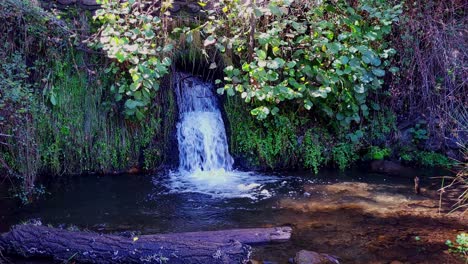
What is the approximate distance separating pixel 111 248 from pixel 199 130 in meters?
3.57

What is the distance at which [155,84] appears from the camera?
657 centimetres

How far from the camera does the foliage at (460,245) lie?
4.37 m

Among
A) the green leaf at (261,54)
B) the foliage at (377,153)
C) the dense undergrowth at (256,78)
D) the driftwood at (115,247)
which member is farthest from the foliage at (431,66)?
the driftwood at (115,247)

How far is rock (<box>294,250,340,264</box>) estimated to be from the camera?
4117mm

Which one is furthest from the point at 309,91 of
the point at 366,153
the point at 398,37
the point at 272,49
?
the point at 398,37

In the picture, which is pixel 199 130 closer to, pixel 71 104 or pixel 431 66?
pixel 71 104

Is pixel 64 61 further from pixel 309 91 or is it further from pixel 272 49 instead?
pixel 309 91

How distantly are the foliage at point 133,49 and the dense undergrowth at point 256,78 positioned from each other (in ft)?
0.06

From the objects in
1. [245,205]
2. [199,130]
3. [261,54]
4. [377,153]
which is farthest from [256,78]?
[377,153]

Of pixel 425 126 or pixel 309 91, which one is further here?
pixel 425 126

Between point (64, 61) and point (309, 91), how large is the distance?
11.4 feet

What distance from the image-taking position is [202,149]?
7.35 m

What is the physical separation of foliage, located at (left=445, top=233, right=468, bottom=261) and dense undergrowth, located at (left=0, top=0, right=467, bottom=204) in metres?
2.53

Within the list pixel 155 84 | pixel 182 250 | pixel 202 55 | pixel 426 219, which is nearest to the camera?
pixel 182 250
